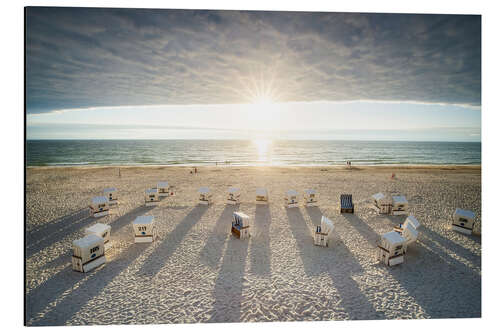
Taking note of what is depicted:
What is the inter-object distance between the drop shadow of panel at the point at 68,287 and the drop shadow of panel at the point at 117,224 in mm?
810

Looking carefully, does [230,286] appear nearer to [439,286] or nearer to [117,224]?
[439,286]

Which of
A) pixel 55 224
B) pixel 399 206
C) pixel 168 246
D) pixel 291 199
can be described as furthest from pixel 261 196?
pixel 55 224

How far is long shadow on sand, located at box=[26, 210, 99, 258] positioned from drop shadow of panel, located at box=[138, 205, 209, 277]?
4.72 metres

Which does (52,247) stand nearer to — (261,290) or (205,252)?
(205,252)

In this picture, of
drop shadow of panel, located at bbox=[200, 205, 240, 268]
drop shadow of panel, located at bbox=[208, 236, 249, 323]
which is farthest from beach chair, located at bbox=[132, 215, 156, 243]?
drop shadow of panel, located at bbox=[208, 236, 249, 323]

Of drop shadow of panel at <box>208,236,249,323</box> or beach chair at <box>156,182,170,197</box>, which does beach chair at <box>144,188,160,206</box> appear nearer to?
beach chair at <box>156,182,170,197</box>

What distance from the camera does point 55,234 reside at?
10234 mm

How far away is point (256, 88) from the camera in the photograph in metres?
9.88

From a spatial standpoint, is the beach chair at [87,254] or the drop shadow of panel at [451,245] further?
the drop shadow of panel at [451,245]

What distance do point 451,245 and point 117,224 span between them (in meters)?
15.4

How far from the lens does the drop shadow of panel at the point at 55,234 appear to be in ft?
29.5

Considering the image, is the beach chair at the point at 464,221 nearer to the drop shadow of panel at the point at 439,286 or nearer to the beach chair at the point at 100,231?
the drop shadow of panel at the point at 439,286

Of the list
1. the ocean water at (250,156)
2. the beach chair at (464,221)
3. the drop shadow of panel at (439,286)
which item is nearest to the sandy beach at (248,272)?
the drop shadow of panel at (439,286)

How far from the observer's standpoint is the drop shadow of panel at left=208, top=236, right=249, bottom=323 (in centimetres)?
588
